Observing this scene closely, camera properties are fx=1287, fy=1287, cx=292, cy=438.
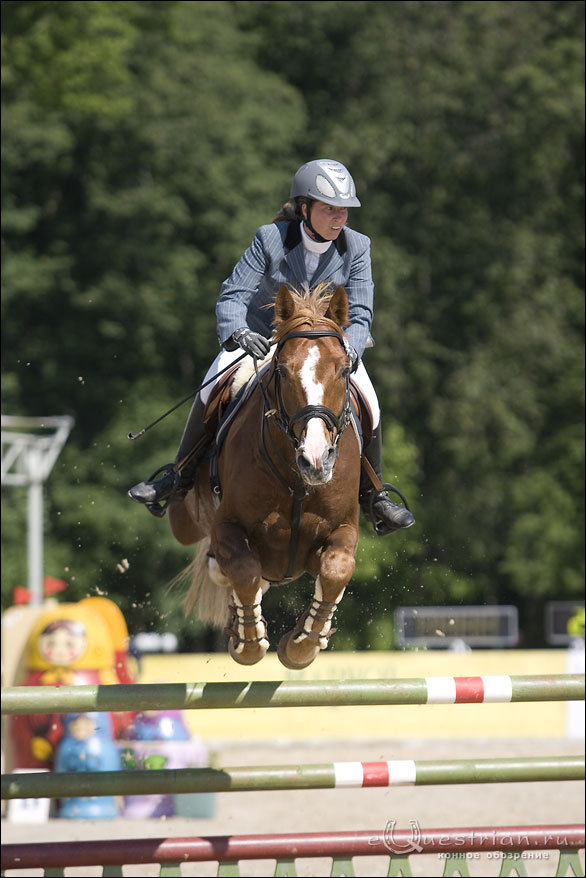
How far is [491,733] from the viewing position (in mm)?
15789

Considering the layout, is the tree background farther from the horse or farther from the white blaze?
the white blaze

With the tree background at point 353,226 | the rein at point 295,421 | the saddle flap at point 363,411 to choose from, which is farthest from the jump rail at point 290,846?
the tree background at point 353,226

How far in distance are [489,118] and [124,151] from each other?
768 cm

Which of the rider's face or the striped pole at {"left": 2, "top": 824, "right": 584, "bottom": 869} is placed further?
the rider's face

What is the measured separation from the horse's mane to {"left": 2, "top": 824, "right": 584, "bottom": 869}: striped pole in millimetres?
2220

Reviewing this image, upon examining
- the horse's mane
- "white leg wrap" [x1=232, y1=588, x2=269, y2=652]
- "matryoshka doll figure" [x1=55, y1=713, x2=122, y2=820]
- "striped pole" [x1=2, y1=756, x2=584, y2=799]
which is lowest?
"matryoshka doll figure" [x1=55, y1=713, x2=122, y2=820]

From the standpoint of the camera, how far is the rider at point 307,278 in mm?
5379

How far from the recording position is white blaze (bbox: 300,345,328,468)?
4.64m

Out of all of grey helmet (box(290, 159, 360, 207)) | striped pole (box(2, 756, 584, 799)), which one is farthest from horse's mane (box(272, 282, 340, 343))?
striped pole (box(2, 756, 584, 799))

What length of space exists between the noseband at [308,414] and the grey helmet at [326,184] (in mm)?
658

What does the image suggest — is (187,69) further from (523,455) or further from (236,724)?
(236,724)

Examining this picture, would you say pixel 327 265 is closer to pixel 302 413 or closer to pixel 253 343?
pixel 253 343

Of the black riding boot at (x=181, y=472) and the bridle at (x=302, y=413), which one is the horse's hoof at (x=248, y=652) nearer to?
the bridle at (x=302, y=413)

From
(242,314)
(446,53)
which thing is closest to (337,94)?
(446,53)
